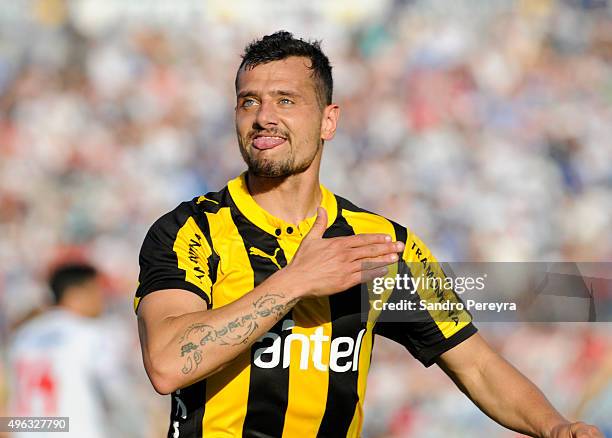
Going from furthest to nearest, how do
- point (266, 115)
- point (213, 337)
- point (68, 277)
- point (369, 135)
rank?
point (369, 135) < point (68, 277) < point (266, 115) < point (213, 337)

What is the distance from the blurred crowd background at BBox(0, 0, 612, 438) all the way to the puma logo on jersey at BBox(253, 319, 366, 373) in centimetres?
315

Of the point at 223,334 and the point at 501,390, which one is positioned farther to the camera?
the point at 501,390

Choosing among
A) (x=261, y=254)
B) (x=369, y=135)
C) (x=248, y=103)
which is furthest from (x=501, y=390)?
(x=369, y=135)

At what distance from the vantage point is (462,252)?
622 cm

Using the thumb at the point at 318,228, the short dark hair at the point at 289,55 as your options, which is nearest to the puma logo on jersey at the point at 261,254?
the thumb at the point at 318,228

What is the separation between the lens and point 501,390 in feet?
9.45

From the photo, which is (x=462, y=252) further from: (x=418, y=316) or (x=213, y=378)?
(x=213, y=378)

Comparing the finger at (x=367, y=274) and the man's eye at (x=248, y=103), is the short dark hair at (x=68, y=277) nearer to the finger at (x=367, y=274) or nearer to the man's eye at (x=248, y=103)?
the man's eye at (x=248, y=103)

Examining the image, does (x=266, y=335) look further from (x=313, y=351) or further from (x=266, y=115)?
(x=266, y=115)

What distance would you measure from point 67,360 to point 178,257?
10.7 feet

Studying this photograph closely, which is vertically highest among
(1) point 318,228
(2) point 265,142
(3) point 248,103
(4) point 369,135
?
(4) point 369,135

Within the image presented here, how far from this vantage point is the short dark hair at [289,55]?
9.78 ft

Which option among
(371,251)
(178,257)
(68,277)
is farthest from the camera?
(68,277)

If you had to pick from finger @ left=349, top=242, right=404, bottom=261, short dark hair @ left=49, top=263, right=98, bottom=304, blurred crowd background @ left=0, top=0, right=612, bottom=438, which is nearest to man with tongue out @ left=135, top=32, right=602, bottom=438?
finger @ left=349, top=242, right=404, bottom=261
